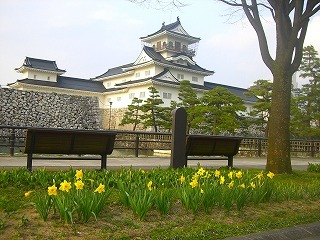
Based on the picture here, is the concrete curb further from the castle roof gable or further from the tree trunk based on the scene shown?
the castle roof gable

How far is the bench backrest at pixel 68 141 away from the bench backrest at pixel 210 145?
6.77 ft

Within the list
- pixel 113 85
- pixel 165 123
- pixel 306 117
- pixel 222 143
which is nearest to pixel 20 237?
pixel 222 143

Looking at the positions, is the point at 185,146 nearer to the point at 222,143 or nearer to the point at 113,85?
the point at 222,143

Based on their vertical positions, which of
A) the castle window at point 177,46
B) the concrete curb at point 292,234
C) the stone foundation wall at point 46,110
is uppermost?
the castle window at point 177,46

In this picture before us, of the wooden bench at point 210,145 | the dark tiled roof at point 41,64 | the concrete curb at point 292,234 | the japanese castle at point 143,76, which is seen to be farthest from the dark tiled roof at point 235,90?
the concrete curb at point 292,234

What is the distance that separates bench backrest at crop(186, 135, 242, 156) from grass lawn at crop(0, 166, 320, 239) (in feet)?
9.16

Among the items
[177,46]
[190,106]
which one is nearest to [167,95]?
[190,106]

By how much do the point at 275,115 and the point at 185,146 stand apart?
7.68 feet

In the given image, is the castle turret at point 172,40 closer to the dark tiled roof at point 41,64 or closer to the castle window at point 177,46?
the castle window at point 177,46

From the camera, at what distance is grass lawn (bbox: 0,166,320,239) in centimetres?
307

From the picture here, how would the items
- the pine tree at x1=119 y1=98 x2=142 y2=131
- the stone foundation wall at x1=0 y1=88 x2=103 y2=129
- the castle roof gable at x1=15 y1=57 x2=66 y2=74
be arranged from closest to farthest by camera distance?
the stone foundation wall at x1=0 y1=88 x2=103 y2=129, the pine tree at x1=119 y1=98 x2=142 y2=131, the castle roof gable at x1=15 y1=57 x2=66 y2=74


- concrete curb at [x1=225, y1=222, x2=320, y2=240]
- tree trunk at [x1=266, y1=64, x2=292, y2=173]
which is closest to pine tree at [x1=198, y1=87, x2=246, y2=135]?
tree trunk at [x1=266, y1=64, x2=292, y2=173]

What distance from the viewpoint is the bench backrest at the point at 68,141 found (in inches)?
244

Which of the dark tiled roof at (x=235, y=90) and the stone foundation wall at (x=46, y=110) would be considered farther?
the dark tiled roof at (x=235, y=90)
